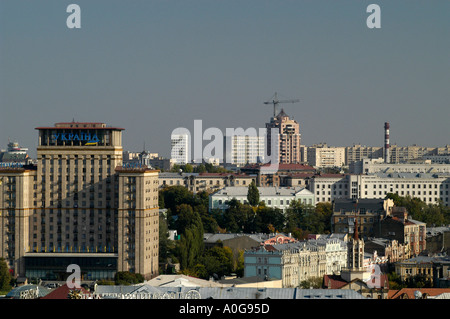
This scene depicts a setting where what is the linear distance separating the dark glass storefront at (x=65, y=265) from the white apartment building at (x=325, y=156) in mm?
82536

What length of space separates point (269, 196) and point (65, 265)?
24965mm

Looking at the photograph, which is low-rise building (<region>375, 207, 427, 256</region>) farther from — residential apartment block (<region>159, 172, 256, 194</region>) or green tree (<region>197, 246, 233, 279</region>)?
residential apartment block (<region>159, 172, 256, 194</region>)

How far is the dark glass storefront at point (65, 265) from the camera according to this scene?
119 ft

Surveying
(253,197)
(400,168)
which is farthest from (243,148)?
(253,197)

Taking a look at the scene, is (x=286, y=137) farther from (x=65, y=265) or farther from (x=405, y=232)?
(x=65, y=265)

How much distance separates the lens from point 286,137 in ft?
344

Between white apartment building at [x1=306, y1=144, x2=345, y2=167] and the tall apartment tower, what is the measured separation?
10484 millimetres

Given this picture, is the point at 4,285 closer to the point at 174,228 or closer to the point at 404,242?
the point at 174,228

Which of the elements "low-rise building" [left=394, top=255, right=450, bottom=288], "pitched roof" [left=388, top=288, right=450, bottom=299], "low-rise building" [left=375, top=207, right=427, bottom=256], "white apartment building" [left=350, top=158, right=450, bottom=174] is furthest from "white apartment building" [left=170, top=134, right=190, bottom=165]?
"pitched roof" [left=388, top=288, right=450, bottom=299]

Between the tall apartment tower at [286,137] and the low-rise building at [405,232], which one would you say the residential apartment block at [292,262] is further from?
the tall apartment tower at [286,137]

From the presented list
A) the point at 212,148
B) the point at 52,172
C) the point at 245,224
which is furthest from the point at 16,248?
the point at 212,148

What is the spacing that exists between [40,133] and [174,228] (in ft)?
35.8

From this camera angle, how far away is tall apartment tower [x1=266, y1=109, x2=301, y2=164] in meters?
104
